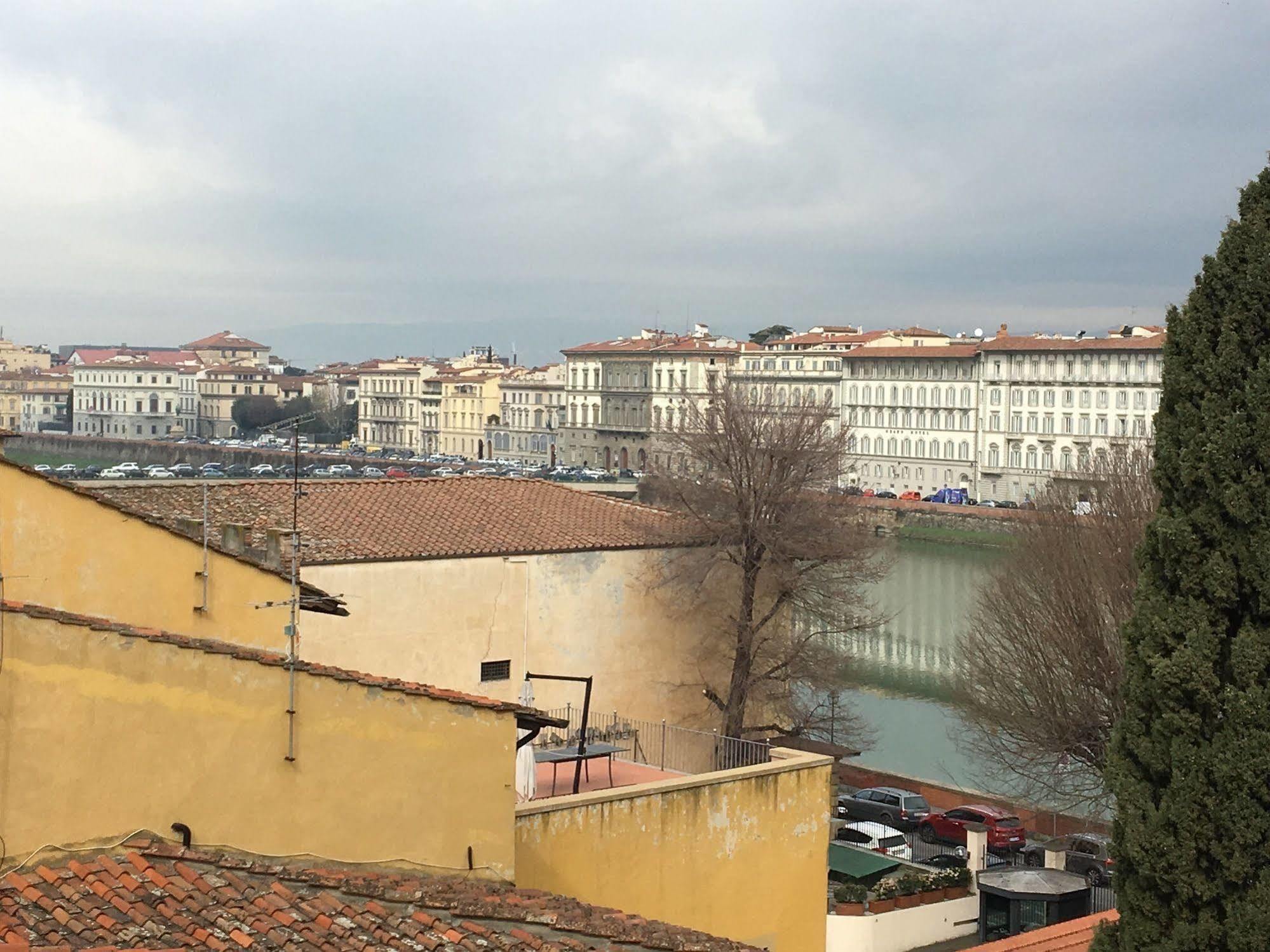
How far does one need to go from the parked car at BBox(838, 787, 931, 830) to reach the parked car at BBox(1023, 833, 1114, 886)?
5.04 ft

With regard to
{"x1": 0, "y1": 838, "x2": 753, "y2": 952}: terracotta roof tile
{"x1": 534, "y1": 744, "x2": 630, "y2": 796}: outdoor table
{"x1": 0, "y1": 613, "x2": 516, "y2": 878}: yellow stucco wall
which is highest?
{"x1": 0, "y1": 613, "x2": 516, "y2": 878}: yellow stucco wall

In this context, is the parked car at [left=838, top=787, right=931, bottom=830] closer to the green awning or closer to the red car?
the red car

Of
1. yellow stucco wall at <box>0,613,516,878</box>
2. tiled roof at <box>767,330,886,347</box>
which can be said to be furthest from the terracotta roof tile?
tiled roof at <box>767,330,886,347</box>

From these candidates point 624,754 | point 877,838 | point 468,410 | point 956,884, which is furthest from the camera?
point 468,410

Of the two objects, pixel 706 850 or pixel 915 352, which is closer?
pixel 706 850

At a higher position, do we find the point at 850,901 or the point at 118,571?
the point at 118,571

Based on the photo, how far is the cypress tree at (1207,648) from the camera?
6539 mm

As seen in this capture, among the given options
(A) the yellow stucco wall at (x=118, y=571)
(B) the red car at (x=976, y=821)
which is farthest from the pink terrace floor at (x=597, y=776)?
(B) the red car at (x=976, y=821)

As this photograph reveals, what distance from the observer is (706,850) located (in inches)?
344

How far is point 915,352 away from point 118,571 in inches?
2650

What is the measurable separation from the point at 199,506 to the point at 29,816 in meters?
9.63

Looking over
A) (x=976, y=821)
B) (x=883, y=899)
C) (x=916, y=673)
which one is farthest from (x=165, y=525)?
(x=916, y=673)

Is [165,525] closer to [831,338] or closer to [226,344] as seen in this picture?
[831,338]

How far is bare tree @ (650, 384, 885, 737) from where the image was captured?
17.9 metres
